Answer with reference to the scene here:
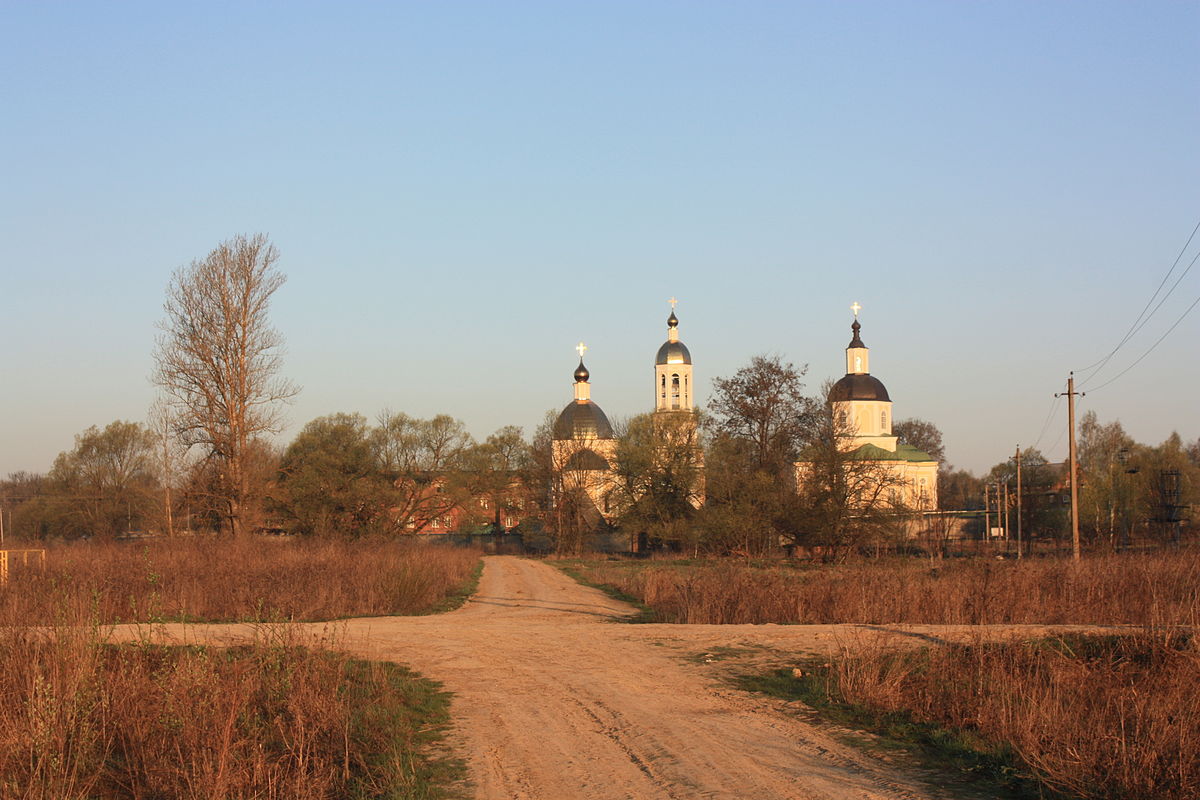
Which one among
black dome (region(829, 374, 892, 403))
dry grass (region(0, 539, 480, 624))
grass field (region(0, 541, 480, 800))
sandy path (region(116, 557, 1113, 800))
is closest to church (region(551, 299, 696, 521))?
black dome (region(829, 374, 892, 403))

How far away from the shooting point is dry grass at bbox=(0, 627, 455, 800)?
26.7 ft

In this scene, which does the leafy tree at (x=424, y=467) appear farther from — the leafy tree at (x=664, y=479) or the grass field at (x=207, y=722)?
the grass field at (x=207, y=722)

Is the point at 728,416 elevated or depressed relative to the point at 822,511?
elevated

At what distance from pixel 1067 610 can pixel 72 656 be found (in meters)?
16.5

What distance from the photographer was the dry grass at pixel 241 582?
20.4m

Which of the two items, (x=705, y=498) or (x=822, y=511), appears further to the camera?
(x=705, y=498)

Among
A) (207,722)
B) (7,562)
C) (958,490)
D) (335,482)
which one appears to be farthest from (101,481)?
(958,490)

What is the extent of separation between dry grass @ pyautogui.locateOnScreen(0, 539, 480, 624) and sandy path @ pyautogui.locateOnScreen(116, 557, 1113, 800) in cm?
252

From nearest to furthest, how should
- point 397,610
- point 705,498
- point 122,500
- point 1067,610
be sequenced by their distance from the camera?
Result: point 1067,610
point 397,610
point 705,498
point 122,500

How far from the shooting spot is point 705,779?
8.47 meters

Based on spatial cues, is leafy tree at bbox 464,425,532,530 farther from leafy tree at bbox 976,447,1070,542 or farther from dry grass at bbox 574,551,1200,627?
dry grass at bbox 574,551,1200,627

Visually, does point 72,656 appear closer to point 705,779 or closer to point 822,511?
point 705,779

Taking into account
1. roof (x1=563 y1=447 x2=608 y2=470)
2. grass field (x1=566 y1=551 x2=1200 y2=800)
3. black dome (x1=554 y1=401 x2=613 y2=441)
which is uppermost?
black dome (x1=554 y1=401 x2=613 y2=441)

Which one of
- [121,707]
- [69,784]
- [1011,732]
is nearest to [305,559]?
[121,707]
